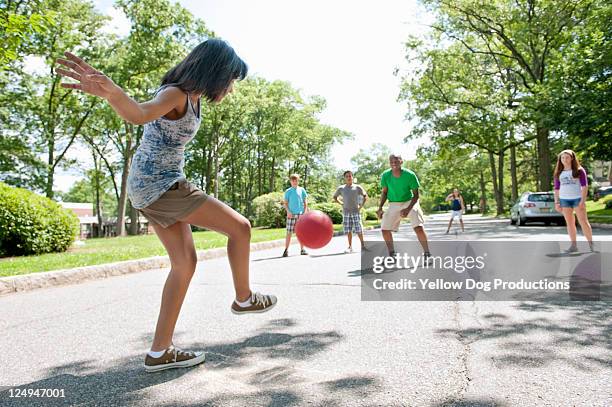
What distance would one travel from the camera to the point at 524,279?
6.48 meters

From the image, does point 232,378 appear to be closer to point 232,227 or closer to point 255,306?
point 255,306

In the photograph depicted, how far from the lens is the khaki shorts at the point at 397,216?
8430mm

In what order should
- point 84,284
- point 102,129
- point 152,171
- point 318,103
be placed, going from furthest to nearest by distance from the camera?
1. point 318,103
2. point 102,129
3. point 84,284
4. point 152,171

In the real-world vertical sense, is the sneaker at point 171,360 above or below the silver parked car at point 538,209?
below

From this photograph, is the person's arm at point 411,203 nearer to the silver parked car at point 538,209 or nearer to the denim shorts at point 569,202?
the denim shorts at point 569,202

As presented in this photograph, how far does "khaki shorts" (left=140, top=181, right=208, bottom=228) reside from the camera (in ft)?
9.94

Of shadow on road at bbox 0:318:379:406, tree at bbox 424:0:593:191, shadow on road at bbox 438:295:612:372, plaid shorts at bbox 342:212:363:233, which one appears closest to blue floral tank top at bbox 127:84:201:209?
shadow on road at bbox 0:318:379:406

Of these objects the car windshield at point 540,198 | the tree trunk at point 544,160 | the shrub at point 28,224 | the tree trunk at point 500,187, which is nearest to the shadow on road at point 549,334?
the shrub at point 28,224

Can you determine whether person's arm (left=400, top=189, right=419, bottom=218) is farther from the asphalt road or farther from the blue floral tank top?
the blue floral tank top

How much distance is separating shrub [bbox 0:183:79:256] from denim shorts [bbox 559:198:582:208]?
11.8m

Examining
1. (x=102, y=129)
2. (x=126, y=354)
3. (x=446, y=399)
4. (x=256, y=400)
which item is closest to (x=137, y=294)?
(x=126, y=354)

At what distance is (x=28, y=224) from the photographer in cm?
1186

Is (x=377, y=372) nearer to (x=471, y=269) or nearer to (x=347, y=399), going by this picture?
(x=347, y=399)

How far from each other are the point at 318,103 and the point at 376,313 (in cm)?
5540
